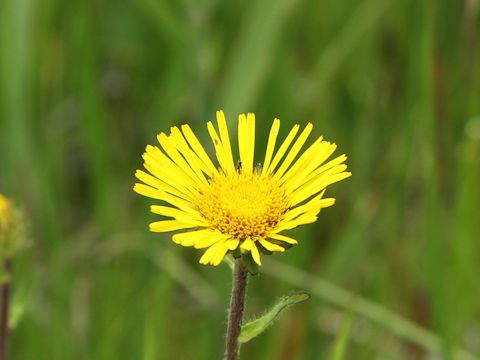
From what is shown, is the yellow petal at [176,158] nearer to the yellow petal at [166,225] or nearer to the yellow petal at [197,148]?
the yellow petal at [197,148]

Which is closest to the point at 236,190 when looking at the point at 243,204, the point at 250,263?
the point at 243,204

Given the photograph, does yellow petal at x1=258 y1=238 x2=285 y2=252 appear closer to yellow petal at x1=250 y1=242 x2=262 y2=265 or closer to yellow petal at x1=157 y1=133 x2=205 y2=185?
yellow petal at x1=250 y1=242 x2=262 y2=265

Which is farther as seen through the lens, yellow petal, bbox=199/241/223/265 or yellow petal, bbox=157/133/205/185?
yellow petal, bbox=157/133/205/185
